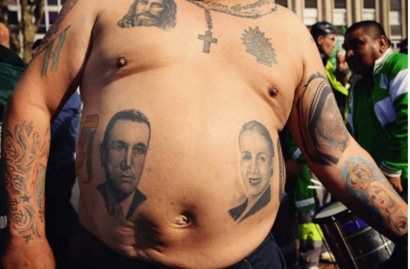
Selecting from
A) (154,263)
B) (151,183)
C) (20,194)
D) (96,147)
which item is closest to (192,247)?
(154,263)

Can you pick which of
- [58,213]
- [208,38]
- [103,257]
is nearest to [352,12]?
[58,213]

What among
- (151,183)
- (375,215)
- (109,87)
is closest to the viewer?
(151,183)

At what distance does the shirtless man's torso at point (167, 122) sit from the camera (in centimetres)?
177

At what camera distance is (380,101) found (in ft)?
14.7

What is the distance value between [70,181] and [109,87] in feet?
8.78

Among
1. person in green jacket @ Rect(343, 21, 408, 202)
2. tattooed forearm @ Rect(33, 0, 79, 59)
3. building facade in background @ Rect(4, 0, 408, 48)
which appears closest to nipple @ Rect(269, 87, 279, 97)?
tattooed forearm @ Rect(33, 0, 79, 59)

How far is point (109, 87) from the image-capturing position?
1.87m

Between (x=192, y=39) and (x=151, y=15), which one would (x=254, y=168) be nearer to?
(x=192, y=39)

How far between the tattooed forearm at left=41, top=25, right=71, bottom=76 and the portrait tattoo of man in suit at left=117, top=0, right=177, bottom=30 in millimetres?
211

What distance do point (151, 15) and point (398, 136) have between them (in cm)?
287

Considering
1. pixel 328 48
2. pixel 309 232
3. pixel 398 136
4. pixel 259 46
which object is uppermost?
pixel 259 46

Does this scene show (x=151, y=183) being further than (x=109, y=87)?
No

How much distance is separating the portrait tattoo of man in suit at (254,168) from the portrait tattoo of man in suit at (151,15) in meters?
0.47

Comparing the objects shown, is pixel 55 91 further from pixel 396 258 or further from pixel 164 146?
pixel 396 258
